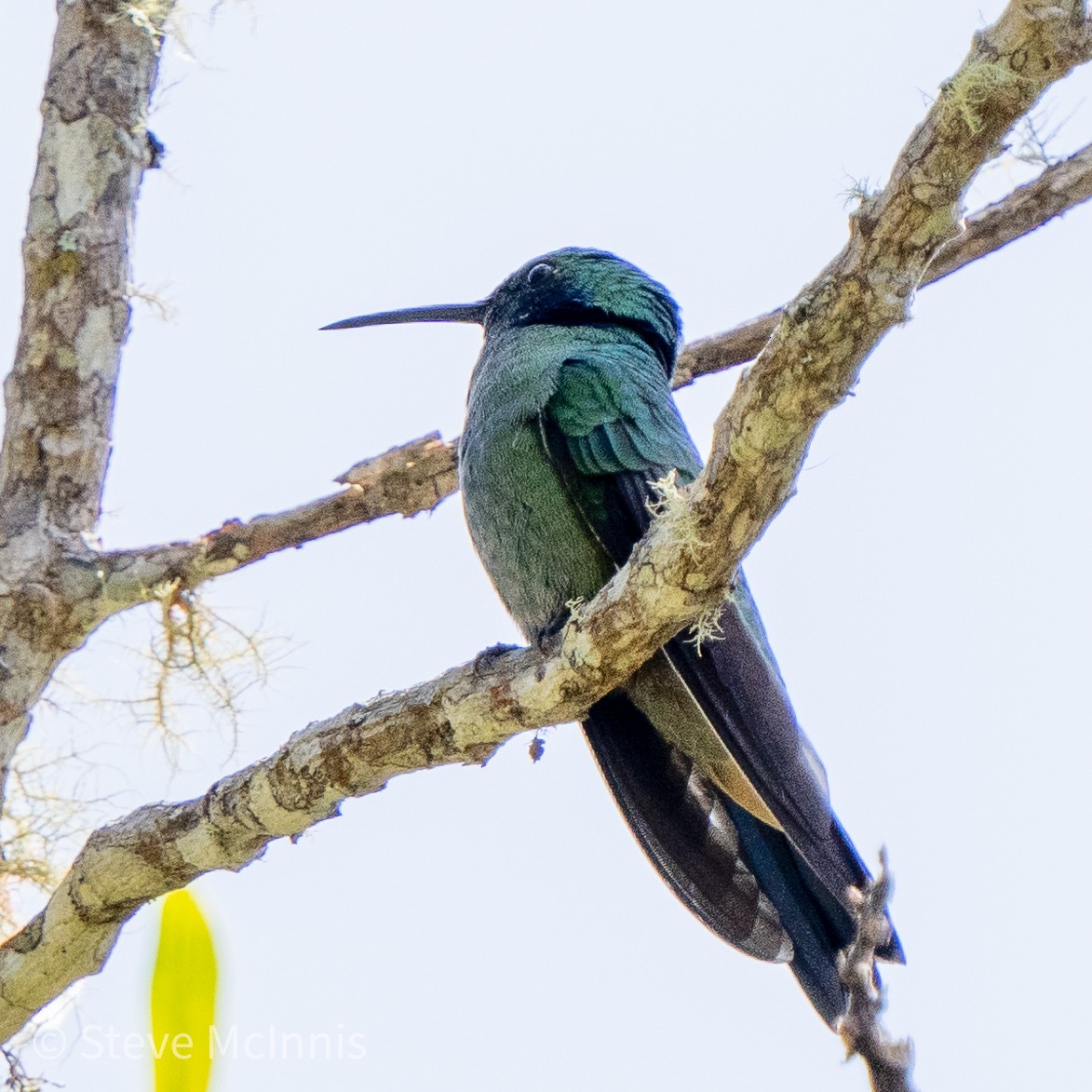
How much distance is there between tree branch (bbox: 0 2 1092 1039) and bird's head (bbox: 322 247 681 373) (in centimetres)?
159

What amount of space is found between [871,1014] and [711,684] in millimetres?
1852

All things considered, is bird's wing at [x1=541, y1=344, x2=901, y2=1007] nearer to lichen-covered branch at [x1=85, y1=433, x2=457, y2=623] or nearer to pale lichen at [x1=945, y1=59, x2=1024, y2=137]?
lichen-covered branch at [x1=85, y1=433, x2=457, y2=623]

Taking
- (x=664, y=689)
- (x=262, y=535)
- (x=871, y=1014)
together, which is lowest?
(x=871, y=1014)

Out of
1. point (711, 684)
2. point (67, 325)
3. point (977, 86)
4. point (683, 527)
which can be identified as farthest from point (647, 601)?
point (67, 325)

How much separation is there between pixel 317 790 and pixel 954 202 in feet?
6.47

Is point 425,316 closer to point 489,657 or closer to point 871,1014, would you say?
point 489,657

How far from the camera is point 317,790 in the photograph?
3455 millimetres

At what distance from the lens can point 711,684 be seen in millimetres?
3557

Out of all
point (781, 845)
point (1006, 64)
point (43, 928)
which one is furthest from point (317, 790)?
point (1006, 64)

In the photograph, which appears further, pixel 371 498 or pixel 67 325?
pixel 371 498

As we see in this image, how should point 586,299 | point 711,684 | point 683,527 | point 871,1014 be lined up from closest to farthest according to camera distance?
point 871,1014
point 683,527
point 711,684
point 586,299

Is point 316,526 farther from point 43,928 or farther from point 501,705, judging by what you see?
point 43,928

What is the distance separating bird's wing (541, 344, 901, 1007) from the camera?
3.56 meters

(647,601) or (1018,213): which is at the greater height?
(1018,213)
